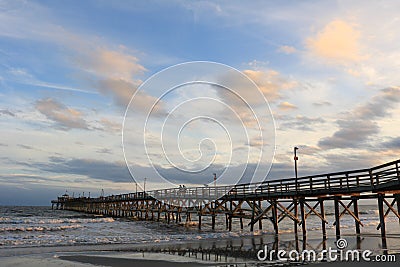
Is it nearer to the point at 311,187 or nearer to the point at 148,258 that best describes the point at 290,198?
the point at 311,187

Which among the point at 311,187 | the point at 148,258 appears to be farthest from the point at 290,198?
the point at 148,258

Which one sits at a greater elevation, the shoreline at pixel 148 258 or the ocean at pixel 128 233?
the shoreline at pixel 148 258

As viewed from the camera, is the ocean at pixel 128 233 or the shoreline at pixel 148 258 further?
the ocean at pixel 128 233

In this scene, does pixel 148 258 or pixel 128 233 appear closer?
pixel 148 258

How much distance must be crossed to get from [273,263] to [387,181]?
8602 millimetres

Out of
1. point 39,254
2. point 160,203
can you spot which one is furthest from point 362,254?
point 160,203

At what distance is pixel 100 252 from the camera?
1666 centimetres

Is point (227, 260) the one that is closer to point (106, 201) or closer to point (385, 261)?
point (385, 261)

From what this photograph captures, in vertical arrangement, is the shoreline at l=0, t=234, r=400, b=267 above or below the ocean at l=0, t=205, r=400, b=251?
above

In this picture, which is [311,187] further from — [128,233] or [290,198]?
[128,233]

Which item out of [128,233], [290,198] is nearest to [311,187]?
[290,198]

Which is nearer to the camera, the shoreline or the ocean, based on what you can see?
the shoreline

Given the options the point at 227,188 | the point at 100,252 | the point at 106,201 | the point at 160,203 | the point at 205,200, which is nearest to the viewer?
the point at 100,252

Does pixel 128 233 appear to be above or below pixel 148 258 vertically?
below
